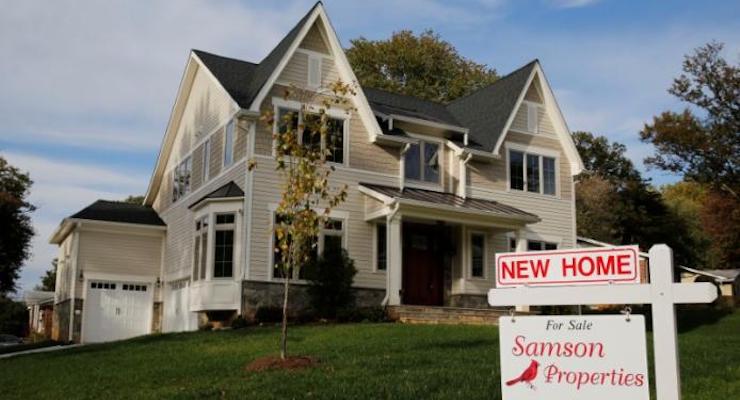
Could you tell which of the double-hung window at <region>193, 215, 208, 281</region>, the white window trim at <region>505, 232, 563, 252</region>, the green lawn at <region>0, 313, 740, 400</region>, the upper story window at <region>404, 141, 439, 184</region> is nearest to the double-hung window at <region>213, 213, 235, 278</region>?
the double-hung window at <region>193, 215, 208, 281</region>

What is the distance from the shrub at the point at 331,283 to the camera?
62.8 ft

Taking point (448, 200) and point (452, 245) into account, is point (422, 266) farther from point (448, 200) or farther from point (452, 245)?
point (448, 200)

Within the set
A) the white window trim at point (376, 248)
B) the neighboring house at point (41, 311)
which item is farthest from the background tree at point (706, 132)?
the neighboring house at point (41, 311)

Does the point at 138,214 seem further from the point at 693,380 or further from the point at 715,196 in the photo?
the point at 715,196

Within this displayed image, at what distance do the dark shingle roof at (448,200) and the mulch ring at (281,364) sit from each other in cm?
898

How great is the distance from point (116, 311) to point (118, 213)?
353 cm

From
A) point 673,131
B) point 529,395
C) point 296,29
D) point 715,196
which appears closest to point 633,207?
point 715,196

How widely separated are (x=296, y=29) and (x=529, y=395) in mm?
17346

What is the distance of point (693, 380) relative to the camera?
29.8 feet

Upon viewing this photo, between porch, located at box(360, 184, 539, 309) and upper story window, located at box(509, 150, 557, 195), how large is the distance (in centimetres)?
151

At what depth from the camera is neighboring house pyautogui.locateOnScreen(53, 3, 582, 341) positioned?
19.6m

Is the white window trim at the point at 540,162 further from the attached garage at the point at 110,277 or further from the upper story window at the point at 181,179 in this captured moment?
the attached garage at the point at 110,277

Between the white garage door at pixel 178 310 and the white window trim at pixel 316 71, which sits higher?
the white window trim at pixel 316 71

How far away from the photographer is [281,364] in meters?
10.6
